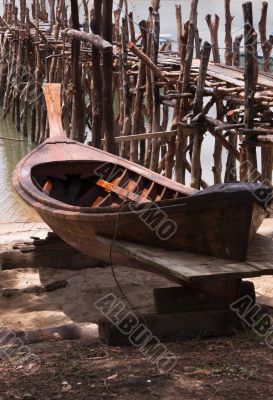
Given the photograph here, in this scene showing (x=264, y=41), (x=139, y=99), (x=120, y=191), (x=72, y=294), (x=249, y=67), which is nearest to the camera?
(x=72, y=294)

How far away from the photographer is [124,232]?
5586 millimetres

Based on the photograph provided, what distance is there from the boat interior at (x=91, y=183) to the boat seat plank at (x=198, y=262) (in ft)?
5.90

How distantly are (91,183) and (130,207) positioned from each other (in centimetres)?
266

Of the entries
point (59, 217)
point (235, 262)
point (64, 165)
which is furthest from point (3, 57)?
point (235, 262)

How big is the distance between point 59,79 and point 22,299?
1083 cm

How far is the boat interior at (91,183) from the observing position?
24.4 ft

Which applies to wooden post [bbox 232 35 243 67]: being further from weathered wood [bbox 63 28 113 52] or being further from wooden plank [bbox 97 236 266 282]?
wooden plank [bbox 97 236 266 282]

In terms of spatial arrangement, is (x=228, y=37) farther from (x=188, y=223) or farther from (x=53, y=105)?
(x=188, y=223)

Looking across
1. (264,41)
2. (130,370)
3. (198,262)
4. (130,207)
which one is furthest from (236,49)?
(130,370)

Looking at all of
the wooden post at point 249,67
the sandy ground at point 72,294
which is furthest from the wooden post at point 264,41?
the sandy ground at point 72,294

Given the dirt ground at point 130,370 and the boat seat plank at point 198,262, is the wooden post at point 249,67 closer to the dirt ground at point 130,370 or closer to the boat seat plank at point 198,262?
the dirt ground at point 130,370

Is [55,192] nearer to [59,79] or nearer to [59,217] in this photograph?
[59,217]

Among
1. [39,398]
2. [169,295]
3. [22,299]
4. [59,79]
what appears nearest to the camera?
[39,398]

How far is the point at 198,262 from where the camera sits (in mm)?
5121
